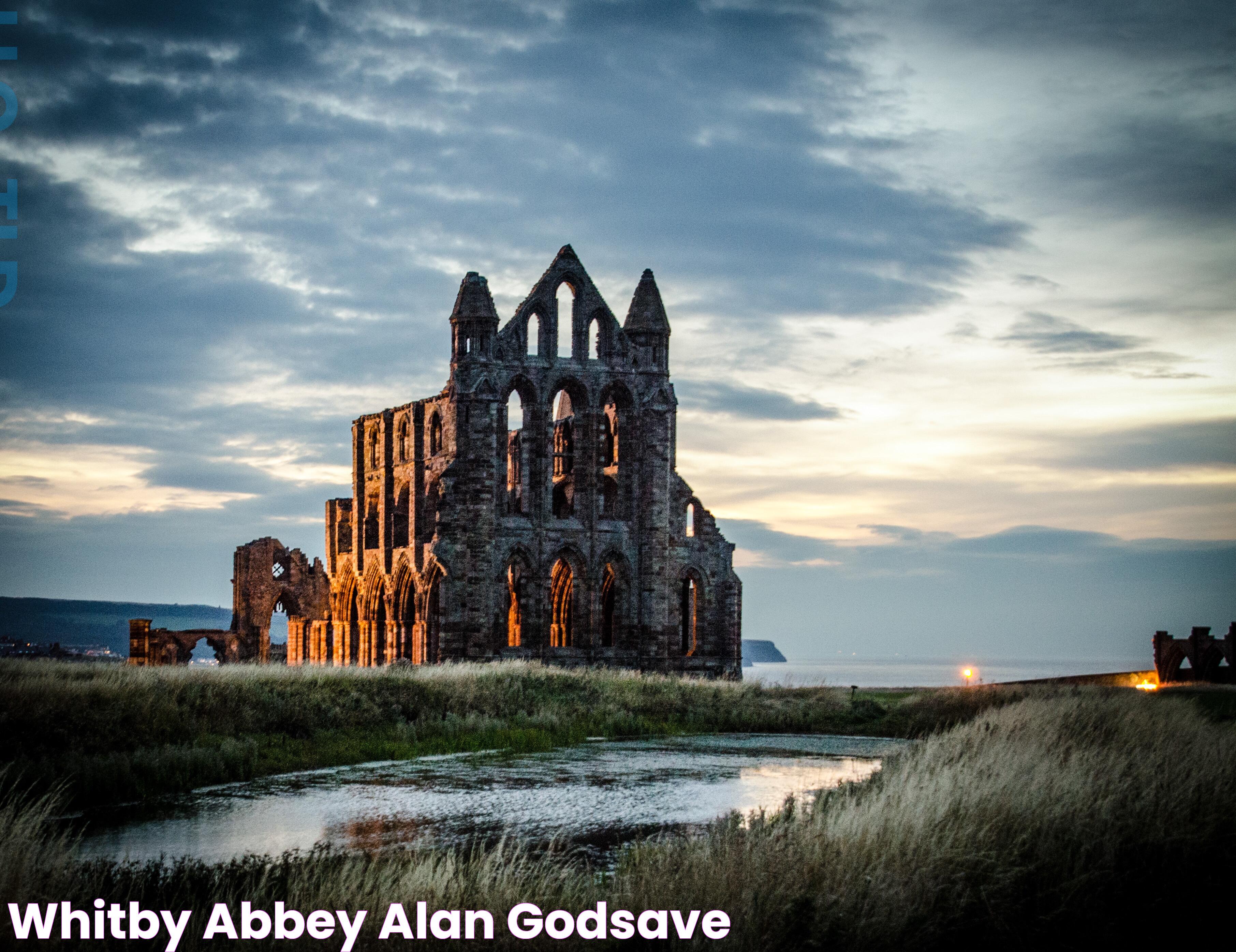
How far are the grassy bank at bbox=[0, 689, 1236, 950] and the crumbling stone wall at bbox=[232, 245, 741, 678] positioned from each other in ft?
103

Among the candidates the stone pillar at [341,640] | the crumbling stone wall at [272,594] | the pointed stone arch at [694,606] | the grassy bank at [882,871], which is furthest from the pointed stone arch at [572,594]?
the grassy bank at [882,871]

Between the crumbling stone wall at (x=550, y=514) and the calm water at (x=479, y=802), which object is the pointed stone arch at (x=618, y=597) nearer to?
the crumbling stone wall at (x=550, y=514)

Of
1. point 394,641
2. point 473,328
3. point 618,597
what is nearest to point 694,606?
point 618,597

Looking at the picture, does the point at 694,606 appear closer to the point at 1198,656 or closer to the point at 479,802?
the point at 1198,656

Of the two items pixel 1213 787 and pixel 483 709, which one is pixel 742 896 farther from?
pixel 483 709

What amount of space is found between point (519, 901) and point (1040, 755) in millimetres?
8815

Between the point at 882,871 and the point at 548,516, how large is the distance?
37.9 metres

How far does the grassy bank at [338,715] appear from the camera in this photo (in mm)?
19016

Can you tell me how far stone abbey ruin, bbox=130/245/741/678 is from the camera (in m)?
45.5

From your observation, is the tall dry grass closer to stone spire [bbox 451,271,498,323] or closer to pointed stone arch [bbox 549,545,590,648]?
pointed stone arch [bbox 549,545,590,648]

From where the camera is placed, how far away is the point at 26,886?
8914 mm

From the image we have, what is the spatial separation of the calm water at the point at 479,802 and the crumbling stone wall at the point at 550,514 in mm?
20307

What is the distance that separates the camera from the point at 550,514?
47.7m

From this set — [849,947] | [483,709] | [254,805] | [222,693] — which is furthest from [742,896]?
[483,709]
